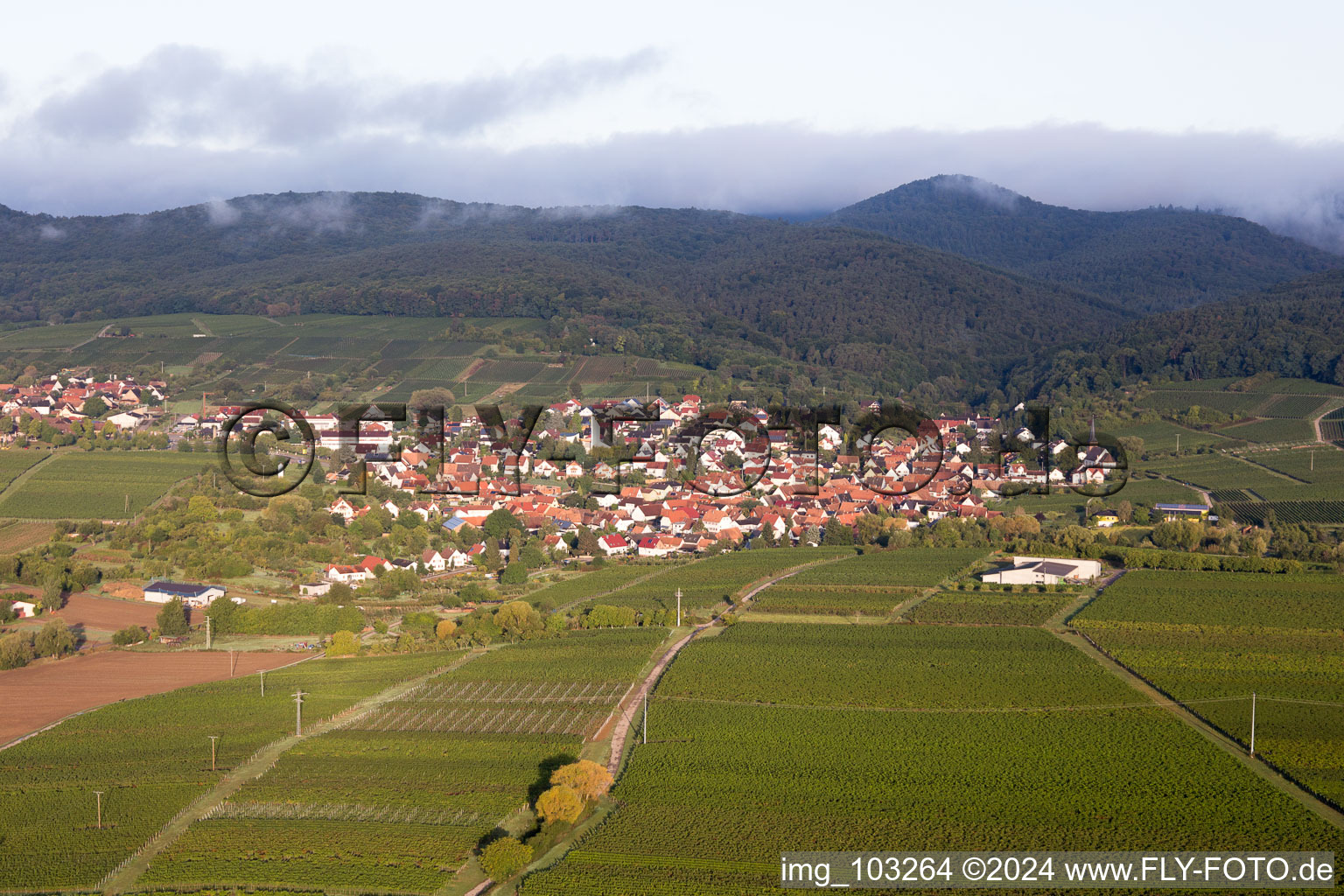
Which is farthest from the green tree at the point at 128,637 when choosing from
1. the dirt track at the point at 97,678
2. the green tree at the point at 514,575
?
the green tree at the point at 514,575

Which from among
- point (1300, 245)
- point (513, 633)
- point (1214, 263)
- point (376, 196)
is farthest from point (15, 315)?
point (1300, 245)

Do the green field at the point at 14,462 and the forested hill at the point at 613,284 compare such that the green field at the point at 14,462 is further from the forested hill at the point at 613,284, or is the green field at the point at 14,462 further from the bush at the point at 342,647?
the forested hill at the point at 613,284

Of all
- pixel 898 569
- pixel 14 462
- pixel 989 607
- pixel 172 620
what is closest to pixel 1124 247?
pixel 898 569

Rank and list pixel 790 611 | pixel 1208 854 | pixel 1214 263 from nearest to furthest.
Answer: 1. pixel 1208 854
2. pixel 790 611
3. pixel 1214 263

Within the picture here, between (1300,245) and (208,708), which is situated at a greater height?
(1300,245)

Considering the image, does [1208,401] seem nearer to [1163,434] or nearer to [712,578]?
[1163,434]

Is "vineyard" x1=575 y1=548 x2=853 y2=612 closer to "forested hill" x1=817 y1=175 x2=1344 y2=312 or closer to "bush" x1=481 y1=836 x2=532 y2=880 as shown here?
"bush" x1=481 y1=836 x2=532 y2=880

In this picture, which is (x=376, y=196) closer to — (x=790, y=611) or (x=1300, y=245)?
(x=1300, y=245)
